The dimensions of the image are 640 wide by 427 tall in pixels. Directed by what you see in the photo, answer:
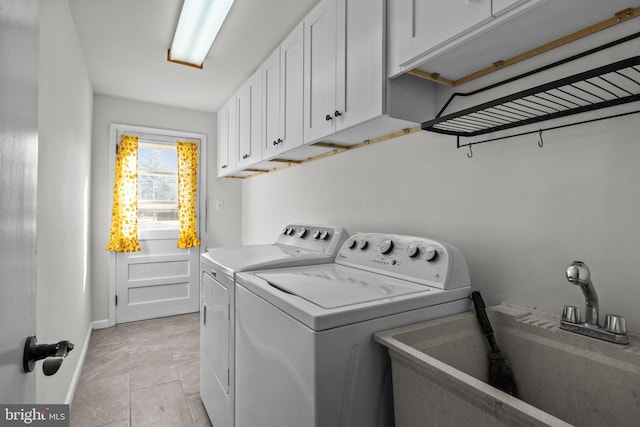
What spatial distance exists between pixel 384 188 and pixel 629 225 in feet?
3.42

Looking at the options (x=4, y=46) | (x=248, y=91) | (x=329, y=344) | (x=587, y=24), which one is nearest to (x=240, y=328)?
(x=329, y=344)

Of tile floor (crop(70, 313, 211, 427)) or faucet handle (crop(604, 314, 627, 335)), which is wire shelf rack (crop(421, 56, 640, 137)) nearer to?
faucet handle (crop(604, 314, 627, 335))

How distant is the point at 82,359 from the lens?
2.64 m

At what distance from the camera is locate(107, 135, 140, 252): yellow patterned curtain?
11.6 ft

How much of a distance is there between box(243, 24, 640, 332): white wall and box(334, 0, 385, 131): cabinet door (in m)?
0.35

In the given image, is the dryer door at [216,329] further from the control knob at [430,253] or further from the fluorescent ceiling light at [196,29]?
the fluorescent ceiling light at [196,29]

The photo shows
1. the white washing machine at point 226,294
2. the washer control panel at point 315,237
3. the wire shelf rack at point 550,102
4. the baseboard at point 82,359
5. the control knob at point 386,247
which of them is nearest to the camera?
the wire shelf rack at point 550,102

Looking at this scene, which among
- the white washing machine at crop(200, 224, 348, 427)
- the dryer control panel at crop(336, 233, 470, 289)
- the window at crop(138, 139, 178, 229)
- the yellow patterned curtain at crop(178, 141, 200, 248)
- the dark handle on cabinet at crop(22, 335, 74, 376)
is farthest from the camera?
Answer: the yellow patterned curtain at crop(178, 141, 200, 248)

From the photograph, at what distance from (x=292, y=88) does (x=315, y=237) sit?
0.98 meters

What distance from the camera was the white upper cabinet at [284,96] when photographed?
2002 millimetres

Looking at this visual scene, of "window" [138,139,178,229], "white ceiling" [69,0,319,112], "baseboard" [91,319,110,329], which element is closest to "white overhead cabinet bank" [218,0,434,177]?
"white ceiling" [69,0,319,112]

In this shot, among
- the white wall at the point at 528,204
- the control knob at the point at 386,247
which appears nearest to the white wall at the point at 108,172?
the white wall at the point at 528,204

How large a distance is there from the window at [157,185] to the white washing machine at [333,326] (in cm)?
289

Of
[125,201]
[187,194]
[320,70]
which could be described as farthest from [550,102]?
[125,201]
